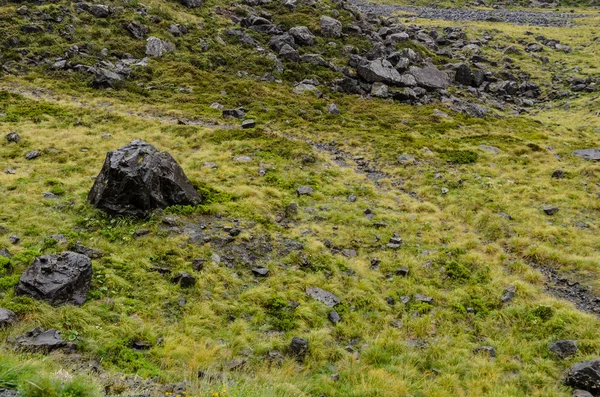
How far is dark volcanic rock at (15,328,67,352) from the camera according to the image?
25.6 feet

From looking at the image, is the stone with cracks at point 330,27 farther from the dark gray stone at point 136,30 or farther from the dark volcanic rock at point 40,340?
the dark volcanic rock at point 40,340

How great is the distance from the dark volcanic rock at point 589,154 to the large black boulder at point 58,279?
99.8ft

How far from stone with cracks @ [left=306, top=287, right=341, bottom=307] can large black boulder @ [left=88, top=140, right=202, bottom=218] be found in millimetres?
6700

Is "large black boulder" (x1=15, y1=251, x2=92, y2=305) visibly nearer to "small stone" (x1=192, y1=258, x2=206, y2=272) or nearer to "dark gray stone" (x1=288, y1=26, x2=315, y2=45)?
"small stone" (x1=192, y1=258, x2=206, y2=272)

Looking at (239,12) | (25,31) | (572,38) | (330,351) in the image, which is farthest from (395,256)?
(572,38)

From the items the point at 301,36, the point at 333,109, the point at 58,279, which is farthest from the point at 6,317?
the point at 301,36

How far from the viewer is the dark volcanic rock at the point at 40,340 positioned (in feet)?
25.6

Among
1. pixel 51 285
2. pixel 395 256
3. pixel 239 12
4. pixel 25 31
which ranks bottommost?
pixel 395 256

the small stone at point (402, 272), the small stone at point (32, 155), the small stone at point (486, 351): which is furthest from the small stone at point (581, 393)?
the small stone at point (32, 155)

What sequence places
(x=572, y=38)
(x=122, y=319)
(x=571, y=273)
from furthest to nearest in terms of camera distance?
1. (x=572, y=38)
2. (x=571, y=273)
3. (x=122, y=319)

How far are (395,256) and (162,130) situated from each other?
18.8 metres

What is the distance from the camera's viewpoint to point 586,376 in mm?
8383

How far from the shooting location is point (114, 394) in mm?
6891

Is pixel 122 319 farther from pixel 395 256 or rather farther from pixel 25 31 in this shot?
pixel 25 31
